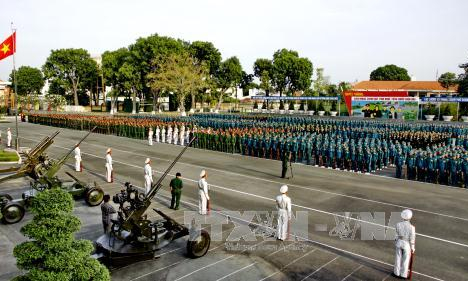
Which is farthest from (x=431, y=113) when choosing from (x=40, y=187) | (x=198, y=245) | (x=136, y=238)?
(x=136, y=238)

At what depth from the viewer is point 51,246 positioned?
444 centimetres

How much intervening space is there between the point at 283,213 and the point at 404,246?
2.95 metres

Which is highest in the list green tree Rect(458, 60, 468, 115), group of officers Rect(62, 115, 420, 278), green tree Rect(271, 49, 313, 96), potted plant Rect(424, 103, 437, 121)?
green tree Rect(271, 49, 313, 96)

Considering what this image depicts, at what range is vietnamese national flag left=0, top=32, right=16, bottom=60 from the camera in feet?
75.9

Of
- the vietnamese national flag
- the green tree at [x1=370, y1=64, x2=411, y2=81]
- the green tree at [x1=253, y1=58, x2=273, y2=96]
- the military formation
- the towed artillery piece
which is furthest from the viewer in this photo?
the green tree at [x1=370, y1=64, x2=411, y2=81]

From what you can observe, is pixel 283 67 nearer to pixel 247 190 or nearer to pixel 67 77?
pixel 67 77

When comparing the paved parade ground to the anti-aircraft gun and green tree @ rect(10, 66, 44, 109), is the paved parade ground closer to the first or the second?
the anti-aircraft gun

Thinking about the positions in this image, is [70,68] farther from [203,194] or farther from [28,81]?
[203,194]

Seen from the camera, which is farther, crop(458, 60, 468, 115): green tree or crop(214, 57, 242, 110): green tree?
crop(214, 57, 242, 110): green tree

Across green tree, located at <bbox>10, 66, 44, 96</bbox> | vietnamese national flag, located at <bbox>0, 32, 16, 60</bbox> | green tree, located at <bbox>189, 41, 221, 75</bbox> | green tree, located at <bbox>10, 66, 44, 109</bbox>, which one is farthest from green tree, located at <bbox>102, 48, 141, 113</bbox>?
vietnamese national flag, located at <bbox>0, 32, 16, 60</bbox>

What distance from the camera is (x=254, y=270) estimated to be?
7926 mm

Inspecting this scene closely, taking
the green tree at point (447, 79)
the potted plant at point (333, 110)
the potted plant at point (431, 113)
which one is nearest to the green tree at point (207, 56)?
the potted plant at point (333, 110)

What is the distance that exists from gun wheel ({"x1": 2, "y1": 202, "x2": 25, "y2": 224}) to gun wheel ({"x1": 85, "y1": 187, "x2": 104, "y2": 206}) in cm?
198

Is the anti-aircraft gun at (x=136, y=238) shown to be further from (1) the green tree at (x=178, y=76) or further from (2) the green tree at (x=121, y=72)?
(2) the green tree at (x=121, y=72)
